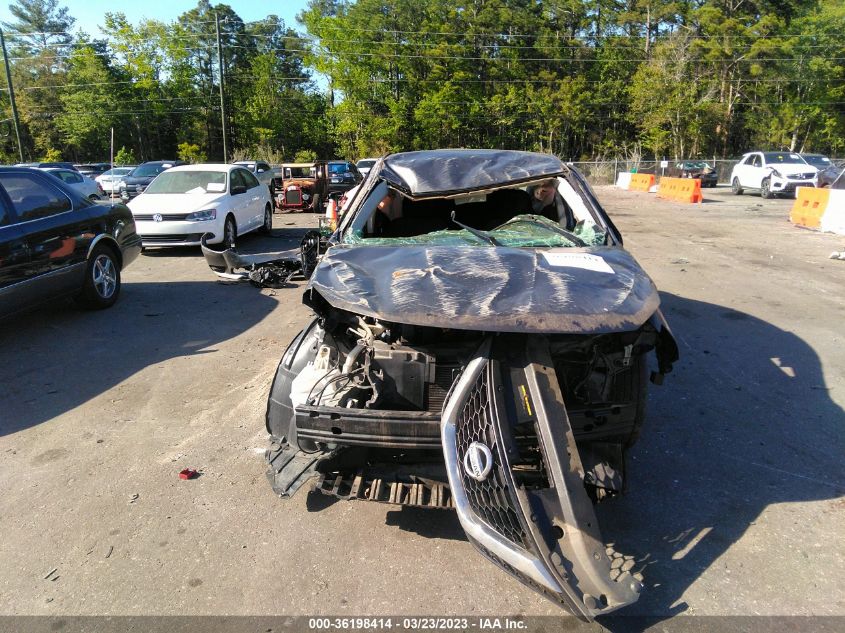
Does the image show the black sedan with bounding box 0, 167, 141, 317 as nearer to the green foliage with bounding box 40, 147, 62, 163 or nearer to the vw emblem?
the vw emblem

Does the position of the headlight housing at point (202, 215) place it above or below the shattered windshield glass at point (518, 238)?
below

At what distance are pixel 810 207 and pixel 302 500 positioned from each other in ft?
50.4

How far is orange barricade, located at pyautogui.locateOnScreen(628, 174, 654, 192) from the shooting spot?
29.4 meters

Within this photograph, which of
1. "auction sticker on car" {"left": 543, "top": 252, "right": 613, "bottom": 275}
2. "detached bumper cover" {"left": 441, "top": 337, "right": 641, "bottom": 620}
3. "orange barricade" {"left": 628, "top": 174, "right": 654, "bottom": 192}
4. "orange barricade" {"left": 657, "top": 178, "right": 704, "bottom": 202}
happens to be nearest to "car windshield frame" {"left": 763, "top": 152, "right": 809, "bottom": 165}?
"orange barricade" {"left": 657, "top": 178, "right": 704, "bottom": 202}

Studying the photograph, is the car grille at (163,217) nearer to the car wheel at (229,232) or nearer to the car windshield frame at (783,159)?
the car wheel at (229,232)

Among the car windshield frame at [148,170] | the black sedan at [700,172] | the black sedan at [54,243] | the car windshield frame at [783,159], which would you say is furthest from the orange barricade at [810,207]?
the car windshield frame at [148,170]

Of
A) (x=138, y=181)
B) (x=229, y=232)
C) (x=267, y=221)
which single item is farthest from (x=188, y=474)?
(x=138, y=181)

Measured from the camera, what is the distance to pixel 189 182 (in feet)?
38.0

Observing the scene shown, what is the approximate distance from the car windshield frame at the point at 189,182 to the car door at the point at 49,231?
4655mm

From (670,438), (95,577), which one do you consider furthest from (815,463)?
(95,577)

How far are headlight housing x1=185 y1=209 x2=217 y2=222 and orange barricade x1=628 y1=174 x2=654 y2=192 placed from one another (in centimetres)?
2454

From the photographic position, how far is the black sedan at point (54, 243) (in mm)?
5742

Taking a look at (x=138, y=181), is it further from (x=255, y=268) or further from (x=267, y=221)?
(x=255, y=268)

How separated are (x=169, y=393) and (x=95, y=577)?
2262 mm
